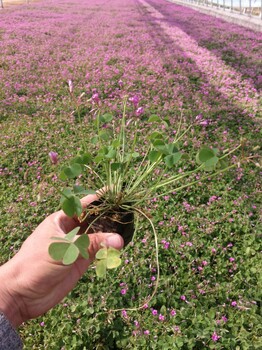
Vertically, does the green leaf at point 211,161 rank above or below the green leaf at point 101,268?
above

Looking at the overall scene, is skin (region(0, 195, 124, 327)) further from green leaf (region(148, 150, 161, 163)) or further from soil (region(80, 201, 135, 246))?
green leaf (region(148, 150, 161, 163))

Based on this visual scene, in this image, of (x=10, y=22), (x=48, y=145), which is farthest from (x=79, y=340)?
(x=10, y=22)

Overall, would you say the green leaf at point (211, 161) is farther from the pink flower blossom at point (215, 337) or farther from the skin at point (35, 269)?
the pink flower blossom at point (215, 337)

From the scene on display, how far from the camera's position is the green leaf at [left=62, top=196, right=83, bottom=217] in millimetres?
1470

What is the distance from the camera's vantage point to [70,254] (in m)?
1.24

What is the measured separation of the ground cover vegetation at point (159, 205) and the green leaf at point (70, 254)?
36 cm

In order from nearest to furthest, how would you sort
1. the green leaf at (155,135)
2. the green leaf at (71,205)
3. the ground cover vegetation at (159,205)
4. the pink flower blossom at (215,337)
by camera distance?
1. the green leaf at (71,205)
2. the green leaf at (155,135)
3. the pink flower blossom at (215,337)
4. the ground cover vegetation at (159,205)

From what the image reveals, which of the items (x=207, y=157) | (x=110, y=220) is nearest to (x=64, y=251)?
(x=110, y=220)

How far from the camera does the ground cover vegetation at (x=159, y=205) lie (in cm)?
234

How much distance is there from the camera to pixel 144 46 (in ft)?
35.5

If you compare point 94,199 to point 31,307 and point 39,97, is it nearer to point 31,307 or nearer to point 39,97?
point 31,307

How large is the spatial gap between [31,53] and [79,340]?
931cm

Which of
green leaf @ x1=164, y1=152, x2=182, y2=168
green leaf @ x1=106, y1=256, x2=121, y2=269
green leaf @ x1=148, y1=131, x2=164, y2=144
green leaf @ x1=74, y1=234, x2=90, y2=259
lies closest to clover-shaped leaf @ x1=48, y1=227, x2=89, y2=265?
green leaf @ x1=74, y1=234, x2=90, y2=259

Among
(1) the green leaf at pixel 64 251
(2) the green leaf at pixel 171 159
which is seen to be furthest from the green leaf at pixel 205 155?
(1) the green leaf at pixel 64 251
